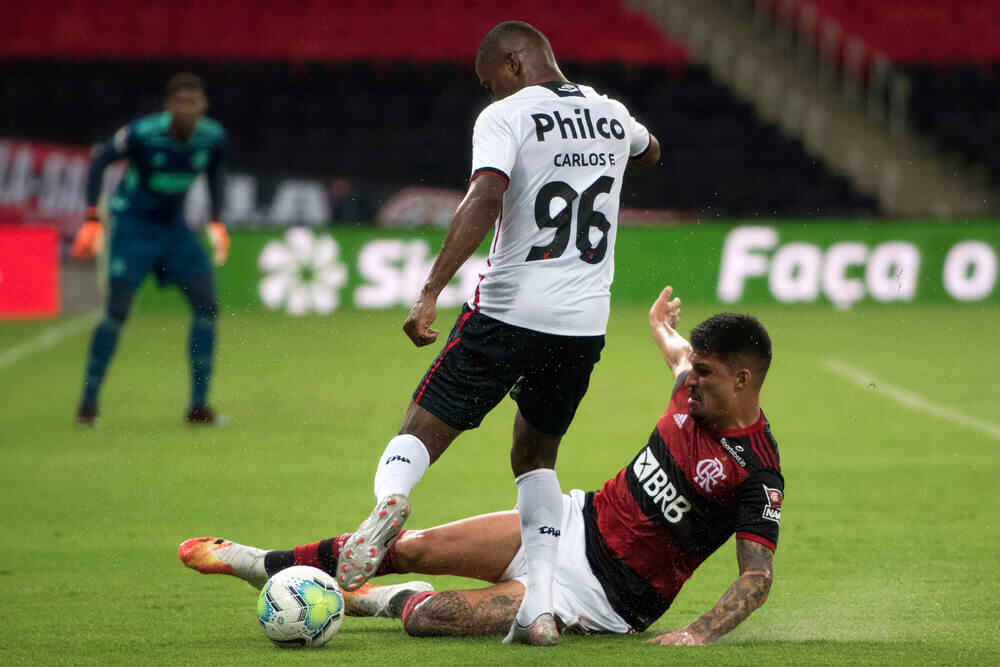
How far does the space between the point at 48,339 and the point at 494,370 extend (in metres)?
10.6

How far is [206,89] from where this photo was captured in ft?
63.0

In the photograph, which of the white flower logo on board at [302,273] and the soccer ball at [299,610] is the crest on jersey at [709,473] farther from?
the white flower logo on board at [302,273]

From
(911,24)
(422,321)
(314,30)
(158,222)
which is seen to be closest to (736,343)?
(422,321)

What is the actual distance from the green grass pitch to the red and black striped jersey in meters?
0.27

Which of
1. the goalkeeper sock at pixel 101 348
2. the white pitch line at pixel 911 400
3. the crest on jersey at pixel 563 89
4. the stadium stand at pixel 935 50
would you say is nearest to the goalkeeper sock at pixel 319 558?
the crest on jersey at pixel 563 89

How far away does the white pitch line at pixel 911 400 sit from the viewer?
8891 mm

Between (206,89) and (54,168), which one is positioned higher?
(206,89)

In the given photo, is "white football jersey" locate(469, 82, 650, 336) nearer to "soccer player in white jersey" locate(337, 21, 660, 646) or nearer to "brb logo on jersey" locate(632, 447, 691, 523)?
"soccer player in white jersey" locate(337, 21, 660, 646)

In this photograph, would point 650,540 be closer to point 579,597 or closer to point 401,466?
point 579,597

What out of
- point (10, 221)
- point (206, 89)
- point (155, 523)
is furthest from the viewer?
point (206, 89)

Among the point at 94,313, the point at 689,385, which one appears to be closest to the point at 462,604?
the point at 689,385

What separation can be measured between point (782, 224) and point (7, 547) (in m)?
12.1

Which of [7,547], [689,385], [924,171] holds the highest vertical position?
[924,171]

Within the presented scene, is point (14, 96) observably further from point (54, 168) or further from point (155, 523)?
point (155, 523)
